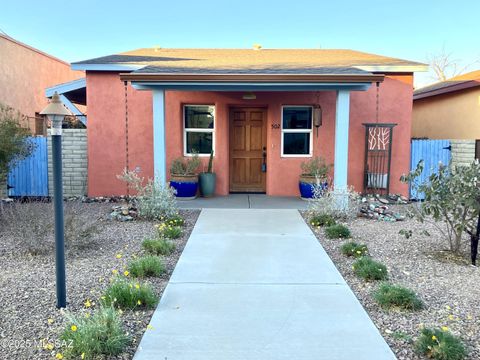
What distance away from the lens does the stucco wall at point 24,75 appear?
46.9ft

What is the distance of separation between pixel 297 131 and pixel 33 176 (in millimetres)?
6771

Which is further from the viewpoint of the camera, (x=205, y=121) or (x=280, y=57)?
(x=280, y=57)

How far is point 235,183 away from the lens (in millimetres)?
11172

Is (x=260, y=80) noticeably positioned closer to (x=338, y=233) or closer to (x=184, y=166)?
(x=184, y=166)

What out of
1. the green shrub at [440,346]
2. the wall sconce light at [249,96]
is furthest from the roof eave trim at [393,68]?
the green shrub at [440,346]

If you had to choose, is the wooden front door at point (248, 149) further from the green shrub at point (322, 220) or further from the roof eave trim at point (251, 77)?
the green shrub at point (322, 220)

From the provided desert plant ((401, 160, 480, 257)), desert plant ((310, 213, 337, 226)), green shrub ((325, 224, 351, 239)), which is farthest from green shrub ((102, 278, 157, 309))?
desert plant ((310, 213, 337, 226))

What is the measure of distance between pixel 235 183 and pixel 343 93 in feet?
12.8

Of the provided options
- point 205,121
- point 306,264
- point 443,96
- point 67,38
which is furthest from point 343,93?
point 67,38

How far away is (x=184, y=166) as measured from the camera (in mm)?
10133

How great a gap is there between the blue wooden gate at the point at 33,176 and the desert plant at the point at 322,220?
6.90 metres

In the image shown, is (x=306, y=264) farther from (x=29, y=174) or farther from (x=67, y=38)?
(x=67, y=38)

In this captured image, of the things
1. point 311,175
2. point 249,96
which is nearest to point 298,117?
point 249,96

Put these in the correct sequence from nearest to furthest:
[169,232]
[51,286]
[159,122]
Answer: [51,286]
[169,232]
[159,122]
